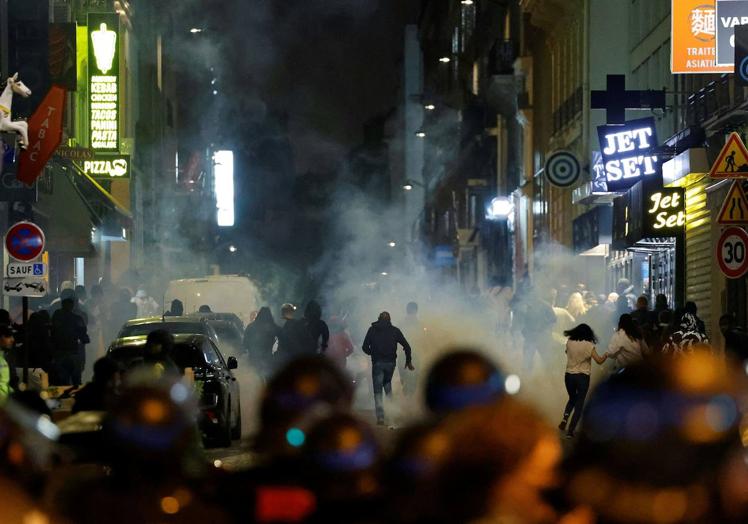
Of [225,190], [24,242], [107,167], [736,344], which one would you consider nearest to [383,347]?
[24,242]

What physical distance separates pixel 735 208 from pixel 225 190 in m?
123

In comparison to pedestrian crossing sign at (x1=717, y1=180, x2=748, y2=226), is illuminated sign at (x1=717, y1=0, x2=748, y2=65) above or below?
above

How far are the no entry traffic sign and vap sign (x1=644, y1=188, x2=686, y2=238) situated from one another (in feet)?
39.0

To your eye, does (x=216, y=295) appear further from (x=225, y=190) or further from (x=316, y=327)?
(x=225, y=190)

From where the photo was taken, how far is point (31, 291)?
19.6m

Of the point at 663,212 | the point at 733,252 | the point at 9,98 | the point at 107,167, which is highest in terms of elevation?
the point at 9,98

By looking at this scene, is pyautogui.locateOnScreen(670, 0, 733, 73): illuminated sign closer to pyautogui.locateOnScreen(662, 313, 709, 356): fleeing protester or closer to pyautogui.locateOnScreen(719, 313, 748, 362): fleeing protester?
pyautogui.locateOnScreen(662, 313, 709, 356): fleeing protester

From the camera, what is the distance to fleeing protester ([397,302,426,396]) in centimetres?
2284

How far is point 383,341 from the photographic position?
69.5ft

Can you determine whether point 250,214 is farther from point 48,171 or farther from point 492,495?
point 492,495

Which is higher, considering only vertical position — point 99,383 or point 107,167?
point 107,167

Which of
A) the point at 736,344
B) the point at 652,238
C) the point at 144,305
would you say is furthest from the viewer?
the point at 144,305

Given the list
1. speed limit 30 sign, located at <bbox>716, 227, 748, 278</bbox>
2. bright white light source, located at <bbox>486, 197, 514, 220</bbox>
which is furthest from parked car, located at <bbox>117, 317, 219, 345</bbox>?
bright white light source, located at <bbox>486, 197, 514, 220</bbox>

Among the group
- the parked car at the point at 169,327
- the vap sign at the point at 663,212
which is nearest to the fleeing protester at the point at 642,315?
the vap sign at the point at 663,212
